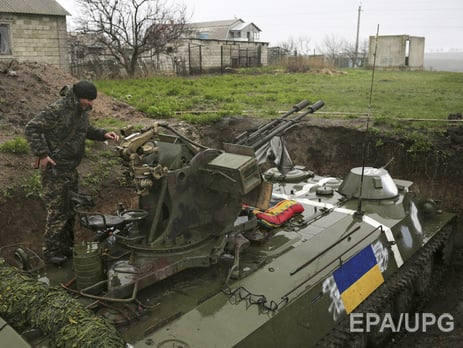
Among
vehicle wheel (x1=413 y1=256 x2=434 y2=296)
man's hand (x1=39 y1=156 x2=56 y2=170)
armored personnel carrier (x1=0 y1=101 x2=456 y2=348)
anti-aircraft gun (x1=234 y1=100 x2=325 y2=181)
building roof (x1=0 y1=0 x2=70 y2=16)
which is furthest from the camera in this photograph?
building roof (x1=0 y1=0 x2=70 y2=16)

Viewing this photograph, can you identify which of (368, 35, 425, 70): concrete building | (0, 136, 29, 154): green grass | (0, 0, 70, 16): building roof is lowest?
(0, 136, 29, 154): green grass

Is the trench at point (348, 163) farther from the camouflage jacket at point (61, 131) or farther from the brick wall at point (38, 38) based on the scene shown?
the brick wall at point (38, 38)

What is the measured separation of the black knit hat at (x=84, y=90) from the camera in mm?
5664

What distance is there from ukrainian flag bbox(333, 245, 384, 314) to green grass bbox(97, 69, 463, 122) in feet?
22.5

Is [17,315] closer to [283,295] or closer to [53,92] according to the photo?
[283,295]

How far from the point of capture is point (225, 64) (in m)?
30.9

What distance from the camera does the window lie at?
1978 centimetres

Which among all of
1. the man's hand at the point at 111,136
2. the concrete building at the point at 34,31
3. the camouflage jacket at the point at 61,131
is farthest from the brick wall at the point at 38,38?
the camouflage jacket at the point at 61,131

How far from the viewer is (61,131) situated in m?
5.82

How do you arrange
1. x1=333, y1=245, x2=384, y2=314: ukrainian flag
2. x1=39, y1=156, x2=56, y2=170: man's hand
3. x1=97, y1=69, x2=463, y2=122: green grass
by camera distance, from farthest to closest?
x1=97, y1=69, x2=463, y2=122: green grass < x1=333, y1=245, x2=384, y2=314: ukrainian flag < x1=39, y1=156, x2=56, y2=170: man's hand

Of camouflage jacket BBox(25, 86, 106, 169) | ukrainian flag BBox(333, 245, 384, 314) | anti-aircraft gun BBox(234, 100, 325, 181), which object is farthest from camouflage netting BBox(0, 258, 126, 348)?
ukrainian flag BBox(333, 245, 384, 314)

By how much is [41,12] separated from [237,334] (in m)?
19.5
